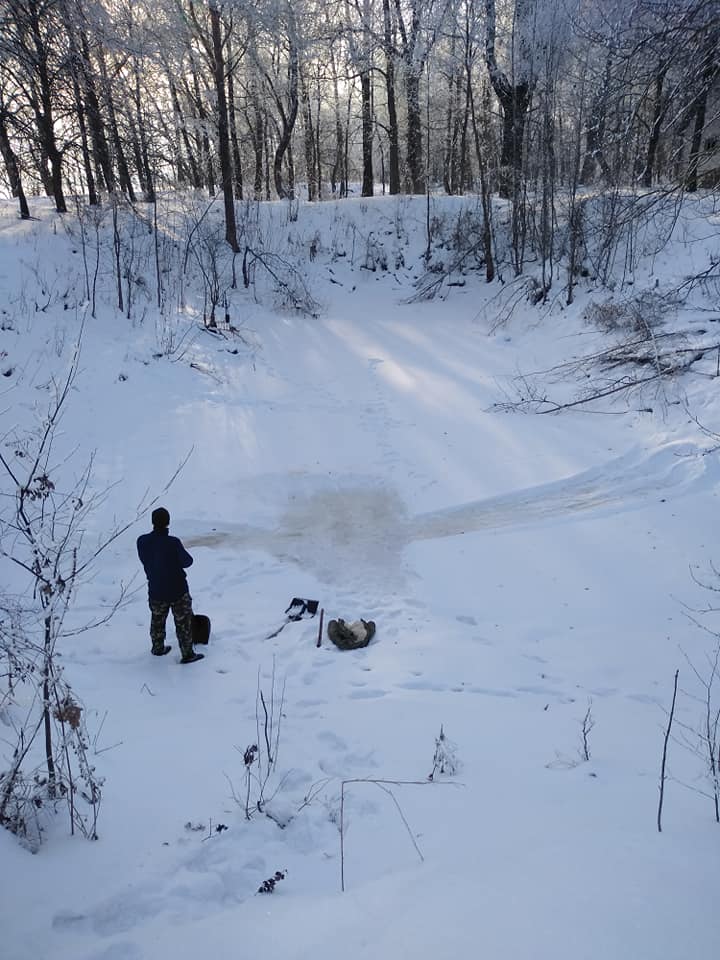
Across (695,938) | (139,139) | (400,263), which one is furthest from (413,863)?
(139,139)

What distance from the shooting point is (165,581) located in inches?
219

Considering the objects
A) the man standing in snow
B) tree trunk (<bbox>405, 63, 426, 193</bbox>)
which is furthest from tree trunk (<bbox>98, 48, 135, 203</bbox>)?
the man standing in snow

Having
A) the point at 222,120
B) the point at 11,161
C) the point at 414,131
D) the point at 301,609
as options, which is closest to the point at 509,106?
the point at 414,131

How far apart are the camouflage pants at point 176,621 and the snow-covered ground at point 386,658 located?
8.2 inches

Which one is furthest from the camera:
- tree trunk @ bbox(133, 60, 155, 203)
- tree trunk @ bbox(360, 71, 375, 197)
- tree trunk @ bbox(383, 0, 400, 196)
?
tree trunk @ bbox(360, 71, 375, 197)

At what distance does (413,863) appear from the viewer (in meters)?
3.05

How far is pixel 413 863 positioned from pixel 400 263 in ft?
65.2

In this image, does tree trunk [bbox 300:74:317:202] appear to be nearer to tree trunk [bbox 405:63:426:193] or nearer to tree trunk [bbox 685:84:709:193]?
tree trunk [bbox 405:63:426:193]

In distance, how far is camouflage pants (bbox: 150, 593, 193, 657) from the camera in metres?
5.62

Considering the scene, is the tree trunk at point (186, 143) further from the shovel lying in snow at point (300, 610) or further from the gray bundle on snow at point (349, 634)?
the gray bundle on snow at point (349, 634)

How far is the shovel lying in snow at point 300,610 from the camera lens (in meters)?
6.39

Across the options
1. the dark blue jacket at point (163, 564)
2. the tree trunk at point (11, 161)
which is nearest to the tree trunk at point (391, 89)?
the tree trunk at point (11, 161)

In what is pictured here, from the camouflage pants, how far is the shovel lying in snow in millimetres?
1005

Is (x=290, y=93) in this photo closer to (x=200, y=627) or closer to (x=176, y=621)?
(x=200, y=627)
